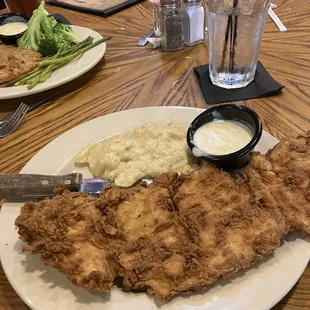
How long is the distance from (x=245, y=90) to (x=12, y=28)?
2.08m

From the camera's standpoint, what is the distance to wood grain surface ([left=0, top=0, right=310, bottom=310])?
7.84 feet

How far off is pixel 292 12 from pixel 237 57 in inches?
47.0

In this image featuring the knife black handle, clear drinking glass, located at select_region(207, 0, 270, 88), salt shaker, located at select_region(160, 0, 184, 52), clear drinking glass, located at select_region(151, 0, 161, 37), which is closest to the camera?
the knife black handle

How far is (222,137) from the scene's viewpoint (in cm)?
205

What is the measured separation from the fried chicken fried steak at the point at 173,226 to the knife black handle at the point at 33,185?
16 cm

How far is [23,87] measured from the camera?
8.86ft

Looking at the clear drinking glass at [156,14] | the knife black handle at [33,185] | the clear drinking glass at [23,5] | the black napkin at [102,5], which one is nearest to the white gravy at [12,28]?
the clear drinking glass at [23,5]

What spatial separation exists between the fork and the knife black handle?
69 cm

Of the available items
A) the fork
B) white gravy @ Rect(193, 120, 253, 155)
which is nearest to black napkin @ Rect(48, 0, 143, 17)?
the fork

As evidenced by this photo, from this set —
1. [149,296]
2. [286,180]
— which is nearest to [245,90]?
[286,180]

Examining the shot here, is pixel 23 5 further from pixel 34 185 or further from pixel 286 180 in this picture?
pixel 286 180

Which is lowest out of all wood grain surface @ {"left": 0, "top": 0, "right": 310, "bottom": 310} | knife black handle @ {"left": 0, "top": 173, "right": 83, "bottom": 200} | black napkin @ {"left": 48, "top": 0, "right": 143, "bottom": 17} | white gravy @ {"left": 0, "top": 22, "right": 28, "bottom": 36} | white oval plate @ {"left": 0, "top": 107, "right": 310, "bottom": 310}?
wood grain surface @ {"left": 0, "top": 0, "right": 310, "bottom": 310}

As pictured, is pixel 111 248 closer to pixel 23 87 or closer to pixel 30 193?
pixel 30 193

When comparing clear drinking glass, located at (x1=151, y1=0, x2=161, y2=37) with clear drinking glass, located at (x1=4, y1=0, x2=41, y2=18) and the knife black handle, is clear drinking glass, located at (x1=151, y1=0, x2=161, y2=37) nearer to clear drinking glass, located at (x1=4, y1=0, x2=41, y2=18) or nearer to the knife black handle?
clear drinking glass, located at (x1=4, y1=0, x2=41, y2=18)
